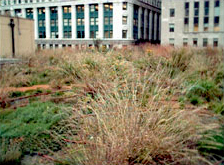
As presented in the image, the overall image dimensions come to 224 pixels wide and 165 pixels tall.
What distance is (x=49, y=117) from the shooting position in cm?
560

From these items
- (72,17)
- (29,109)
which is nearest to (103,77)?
(29,109)

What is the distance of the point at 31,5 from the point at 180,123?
224ft

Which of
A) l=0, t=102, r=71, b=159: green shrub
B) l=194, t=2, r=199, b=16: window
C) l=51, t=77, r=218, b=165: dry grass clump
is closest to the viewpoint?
l=51, t=77, r=218, b=165: dry grass clump

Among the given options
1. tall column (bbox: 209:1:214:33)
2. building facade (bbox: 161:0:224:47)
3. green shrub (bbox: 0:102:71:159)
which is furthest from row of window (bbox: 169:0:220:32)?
green shrub (bbox: 0:102:71:159)

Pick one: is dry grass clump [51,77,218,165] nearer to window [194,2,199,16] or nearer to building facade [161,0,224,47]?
building facade [161,0,224,47]

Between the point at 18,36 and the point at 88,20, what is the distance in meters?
39.6

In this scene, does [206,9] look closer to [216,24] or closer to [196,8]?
[196,8]

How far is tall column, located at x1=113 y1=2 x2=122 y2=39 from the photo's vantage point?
56.7 metres

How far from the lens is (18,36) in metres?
22.1

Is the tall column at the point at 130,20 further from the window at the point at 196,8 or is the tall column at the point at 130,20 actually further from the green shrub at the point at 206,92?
the green shrub at the point at 206,92

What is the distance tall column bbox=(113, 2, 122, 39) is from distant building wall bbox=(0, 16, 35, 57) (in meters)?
34.3

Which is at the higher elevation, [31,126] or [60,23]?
[60,23]

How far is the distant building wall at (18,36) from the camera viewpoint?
20241mm

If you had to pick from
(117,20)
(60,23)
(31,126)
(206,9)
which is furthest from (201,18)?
(31,126)
